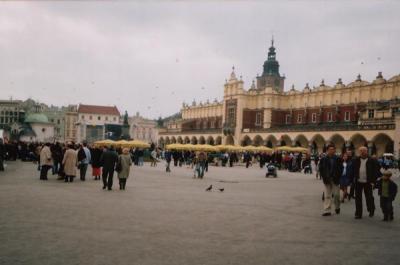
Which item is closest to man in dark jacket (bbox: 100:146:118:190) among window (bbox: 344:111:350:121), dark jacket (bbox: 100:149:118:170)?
dark jacket (bbox: 100:149:118:170)

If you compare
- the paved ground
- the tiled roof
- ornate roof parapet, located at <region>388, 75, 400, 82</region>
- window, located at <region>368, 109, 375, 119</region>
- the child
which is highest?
the tiled roof

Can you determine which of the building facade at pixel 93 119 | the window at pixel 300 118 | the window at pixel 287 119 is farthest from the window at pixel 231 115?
the building facade at pixel 93 119

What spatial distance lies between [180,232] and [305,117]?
2315 inches

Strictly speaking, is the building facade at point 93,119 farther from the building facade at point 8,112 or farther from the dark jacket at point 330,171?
the dark jacket at point 330,171

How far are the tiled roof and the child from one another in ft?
378

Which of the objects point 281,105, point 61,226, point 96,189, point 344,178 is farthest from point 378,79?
point 61,226

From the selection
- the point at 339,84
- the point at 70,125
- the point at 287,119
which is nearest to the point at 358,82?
the point at 339,84

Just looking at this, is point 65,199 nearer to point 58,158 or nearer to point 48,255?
point 48,255

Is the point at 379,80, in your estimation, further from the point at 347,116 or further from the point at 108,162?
the point at 108,162

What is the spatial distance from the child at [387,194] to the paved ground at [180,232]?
0.91 feet

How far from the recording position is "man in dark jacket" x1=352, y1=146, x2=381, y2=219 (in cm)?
1055

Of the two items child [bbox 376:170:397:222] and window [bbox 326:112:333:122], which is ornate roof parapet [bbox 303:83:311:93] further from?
child [bbox 376:170:397:222]

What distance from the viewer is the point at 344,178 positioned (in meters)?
14.1

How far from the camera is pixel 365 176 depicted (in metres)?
10.6
